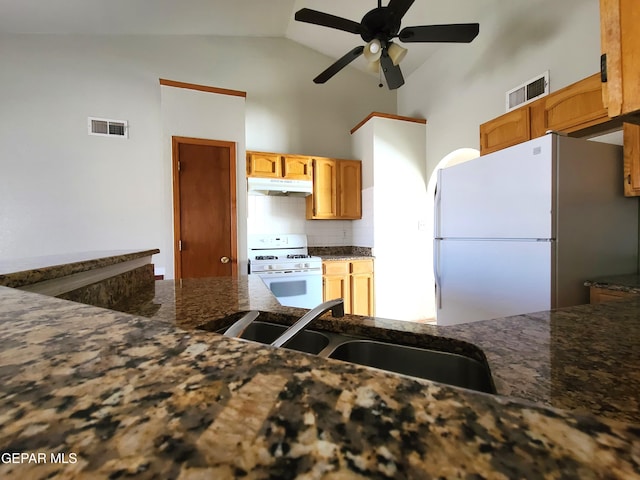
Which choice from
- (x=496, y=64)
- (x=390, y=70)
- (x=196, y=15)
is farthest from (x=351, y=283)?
(x=196, y=15)

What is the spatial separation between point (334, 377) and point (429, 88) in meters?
4.19

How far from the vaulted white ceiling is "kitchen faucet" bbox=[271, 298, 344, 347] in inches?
126

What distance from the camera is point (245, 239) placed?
9.64 feet

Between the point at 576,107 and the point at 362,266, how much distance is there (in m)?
2.27

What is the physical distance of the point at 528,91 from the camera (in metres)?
2.41

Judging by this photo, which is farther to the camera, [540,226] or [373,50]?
[373,50]

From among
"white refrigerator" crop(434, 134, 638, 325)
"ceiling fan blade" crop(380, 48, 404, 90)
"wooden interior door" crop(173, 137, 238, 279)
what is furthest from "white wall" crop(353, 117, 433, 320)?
"wooden interior door" crop(173, 137, 238, 279)

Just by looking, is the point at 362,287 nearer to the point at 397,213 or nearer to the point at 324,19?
the point at 397,213

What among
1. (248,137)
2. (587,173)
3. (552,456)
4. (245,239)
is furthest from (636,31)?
(248,137)

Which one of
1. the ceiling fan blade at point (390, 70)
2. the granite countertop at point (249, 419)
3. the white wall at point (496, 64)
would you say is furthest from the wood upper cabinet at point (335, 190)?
the granite countertop at point (249, 419)

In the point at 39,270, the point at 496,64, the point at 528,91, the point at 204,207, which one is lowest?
the point at 39,270

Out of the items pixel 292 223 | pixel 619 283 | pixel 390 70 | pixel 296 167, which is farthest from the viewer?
pixel 292 223

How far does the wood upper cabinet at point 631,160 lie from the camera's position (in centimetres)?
158

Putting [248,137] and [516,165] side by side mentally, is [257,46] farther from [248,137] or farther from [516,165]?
[516,165]
